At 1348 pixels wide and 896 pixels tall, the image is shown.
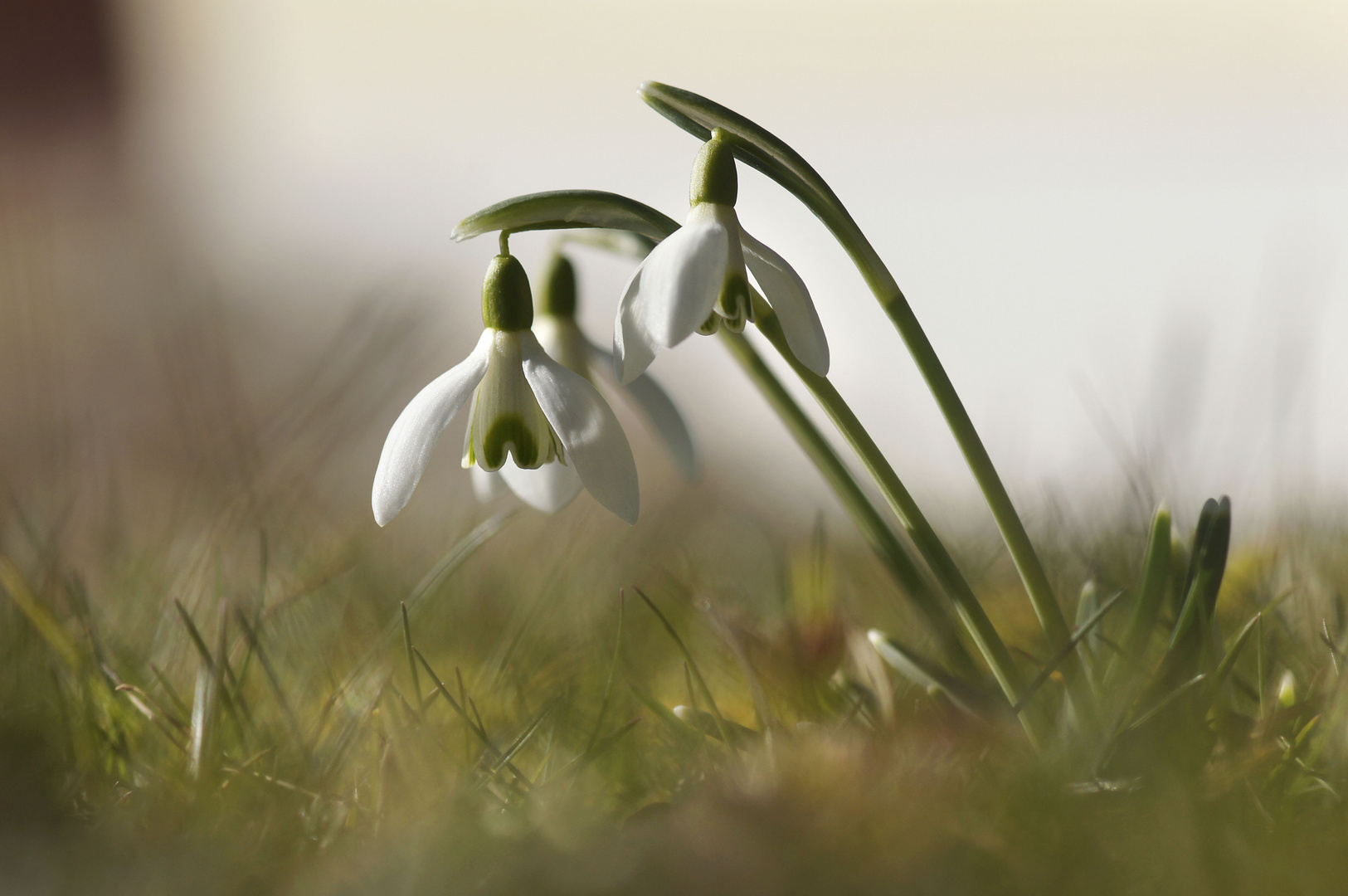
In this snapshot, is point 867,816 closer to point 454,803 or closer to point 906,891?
point 906,891

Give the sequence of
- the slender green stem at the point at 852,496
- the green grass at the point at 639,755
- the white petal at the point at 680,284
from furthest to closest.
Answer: the slender green stem at the point at 852,496 → the white petal at the point at 680,284 → the green grass at the point at 639,755

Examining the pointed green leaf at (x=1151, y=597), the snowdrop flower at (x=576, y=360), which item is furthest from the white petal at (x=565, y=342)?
the pointed green leaf at (x=1151, y=597)

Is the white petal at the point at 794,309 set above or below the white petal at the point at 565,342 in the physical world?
above

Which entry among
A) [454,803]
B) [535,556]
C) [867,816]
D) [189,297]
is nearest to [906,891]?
[867,816]

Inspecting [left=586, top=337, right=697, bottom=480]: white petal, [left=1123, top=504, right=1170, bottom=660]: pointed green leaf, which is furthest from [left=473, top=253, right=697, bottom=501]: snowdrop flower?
[left=1123, top=504, right=1170, bottom=660]: pointed green leaf

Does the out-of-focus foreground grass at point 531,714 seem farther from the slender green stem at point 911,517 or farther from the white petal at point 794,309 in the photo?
the white petal at point 794,309

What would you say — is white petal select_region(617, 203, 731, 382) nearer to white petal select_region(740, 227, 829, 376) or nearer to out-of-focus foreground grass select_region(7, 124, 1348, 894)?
white petal select_region(740, 227, 829, 376)

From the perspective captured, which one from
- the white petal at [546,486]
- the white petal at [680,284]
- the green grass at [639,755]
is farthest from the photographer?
the white petal at [546,486]
